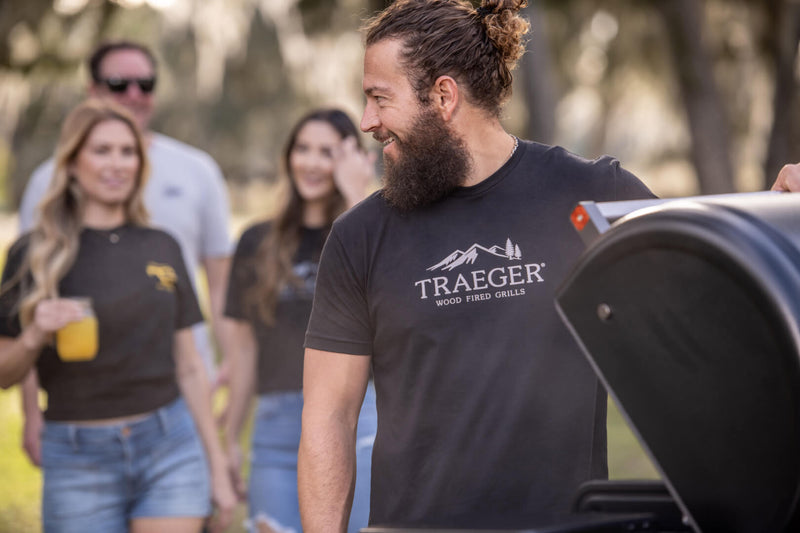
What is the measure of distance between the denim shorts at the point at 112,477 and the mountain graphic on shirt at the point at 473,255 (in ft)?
6.37

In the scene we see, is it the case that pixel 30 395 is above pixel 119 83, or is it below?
below

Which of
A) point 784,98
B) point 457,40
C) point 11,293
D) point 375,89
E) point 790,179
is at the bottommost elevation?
point 11,293

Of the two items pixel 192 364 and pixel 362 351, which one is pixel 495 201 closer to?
pixel 362 351

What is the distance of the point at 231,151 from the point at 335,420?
1234 inches

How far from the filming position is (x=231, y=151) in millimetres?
33219

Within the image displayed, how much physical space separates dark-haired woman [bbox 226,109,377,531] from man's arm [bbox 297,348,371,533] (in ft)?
4.58

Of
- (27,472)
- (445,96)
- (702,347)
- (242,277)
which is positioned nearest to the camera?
(702,347)

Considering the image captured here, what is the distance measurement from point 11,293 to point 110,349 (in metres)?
0.48

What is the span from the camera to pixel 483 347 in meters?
2.46

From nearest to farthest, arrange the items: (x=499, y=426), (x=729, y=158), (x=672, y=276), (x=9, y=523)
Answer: (x=672, y=276)
(x=499, y=426)
(x=9, y=523)
(x=729, y=158)

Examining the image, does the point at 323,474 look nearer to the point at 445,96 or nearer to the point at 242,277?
the point at 445,96

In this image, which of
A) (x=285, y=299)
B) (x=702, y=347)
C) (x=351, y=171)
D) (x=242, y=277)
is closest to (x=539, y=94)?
(x=351, y=171)

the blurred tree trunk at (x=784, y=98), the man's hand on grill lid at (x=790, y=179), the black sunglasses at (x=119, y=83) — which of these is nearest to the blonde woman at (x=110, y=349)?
the black sunglasses at (x=119, y=83)

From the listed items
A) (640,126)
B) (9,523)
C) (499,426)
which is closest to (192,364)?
(499,426)
